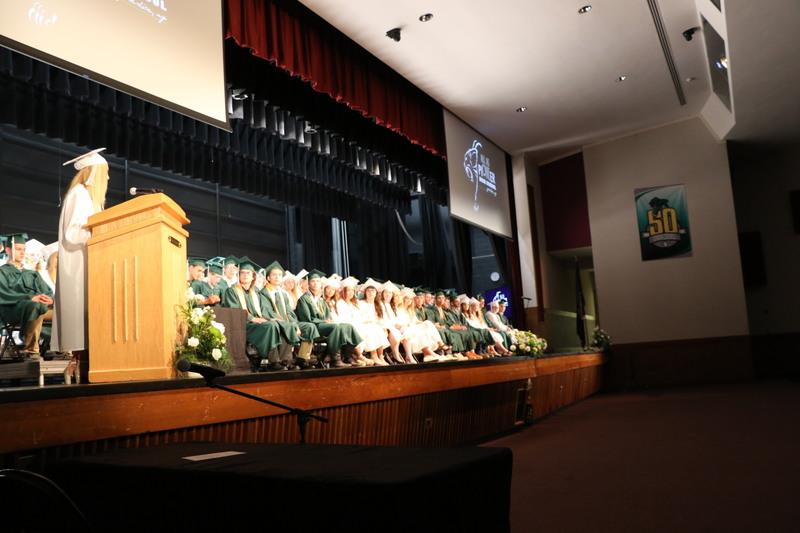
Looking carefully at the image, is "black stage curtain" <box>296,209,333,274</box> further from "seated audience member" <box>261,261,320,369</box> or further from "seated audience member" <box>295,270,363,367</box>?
"seated audience member" <box>261,261,320,369</box>

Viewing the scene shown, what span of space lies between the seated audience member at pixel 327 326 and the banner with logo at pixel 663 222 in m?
6.52

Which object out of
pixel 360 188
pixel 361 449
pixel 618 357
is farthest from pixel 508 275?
pixel 361 449

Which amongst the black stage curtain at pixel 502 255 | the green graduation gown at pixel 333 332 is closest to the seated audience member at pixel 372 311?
the green graduation gown at pixel 333 332

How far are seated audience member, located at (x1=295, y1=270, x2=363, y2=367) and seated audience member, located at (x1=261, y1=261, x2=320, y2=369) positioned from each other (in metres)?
0.12

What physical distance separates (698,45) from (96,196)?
701cm

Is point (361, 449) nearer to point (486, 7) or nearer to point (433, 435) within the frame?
point (433, 435)

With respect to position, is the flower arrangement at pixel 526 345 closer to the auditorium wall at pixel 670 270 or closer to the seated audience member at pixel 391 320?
the seated audience member at pixel 391 320

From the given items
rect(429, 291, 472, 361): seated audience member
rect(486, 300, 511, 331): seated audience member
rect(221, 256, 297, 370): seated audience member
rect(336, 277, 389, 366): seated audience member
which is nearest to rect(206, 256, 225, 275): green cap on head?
rect(221, 256, 297, 370): seated audience member

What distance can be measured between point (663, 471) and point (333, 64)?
4.78m

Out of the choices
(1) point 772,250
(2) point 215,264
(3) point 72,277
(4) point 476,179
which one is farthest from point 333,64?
(1) point 772,250

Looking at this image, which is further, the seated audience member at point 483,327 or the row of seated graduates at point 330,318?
the seated audience member at point 483,327

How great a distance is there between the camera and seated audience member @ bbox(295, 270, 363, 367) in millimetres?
5578

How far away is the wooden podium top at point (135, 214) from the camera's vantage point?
9.45 feet

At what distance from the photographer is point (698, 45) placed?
25.8 feet
